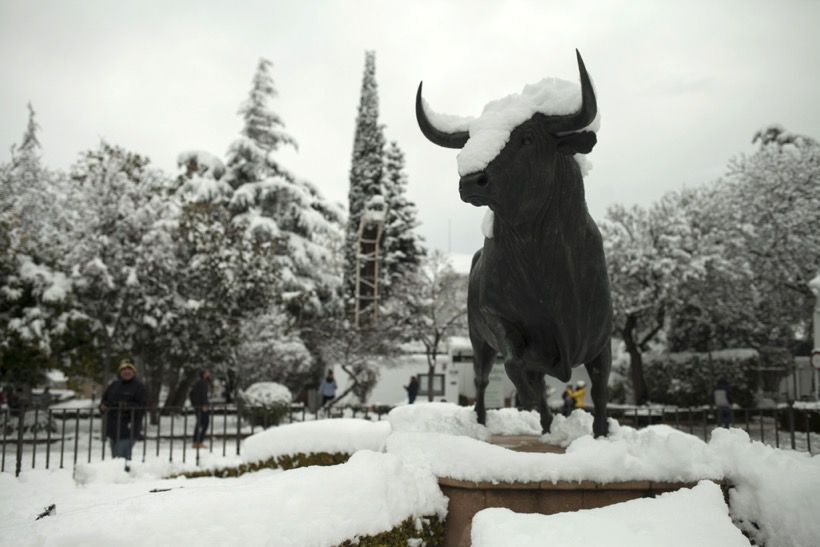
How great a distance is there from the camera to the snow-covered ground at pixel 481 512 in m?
2.88

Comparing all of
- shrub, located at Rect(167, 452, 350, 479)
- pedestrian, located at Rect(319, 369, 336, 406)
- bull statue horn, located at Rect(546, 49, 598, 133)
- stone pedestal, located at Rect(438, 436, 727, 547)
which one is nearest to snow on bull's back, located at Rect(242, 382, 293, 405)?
pedestrian, located at Rect(319, 369, 336, 406)

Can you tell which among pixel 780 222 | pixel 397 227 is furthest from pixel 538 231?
pixel 397 227

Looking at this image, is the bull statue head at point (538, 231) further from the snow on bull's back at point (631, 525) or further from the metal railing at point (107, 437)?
the metal railing at point (107, 437)

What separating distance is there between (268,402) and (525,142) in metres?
13.2

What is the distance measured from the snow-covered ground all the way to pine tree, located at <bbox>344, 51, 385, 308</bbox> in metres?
32.0

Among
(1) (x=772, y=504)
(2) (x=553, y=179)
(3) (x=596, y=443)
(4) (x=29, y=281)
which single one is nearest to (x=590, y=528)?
(3) (x=596, y=443)

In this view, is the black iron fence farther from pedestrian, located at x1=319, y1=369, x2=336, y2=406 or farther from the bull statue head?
the bull statue head

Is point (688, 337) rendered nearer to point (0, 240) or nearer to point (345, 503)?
point (0, 240)

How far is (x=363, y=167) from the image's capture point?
37312 mm

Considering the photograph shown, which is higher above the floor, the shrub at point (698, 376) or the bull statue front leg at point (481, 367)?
the bull statue front leg at point (481, 367)

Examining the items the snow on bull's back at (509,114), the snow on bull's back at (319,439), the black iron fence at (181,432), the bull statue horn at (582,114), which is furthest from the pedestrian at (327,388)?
the bull statue horn at (582,114)

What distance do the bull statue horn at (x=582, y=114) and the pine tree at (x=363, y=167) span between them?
3233 centimetres

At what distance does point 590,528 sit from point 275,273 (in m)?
17.3

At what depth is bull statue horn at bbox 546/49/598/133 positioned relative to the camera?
10.6 ft
